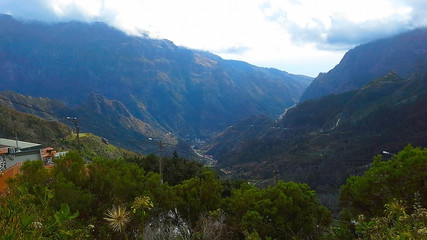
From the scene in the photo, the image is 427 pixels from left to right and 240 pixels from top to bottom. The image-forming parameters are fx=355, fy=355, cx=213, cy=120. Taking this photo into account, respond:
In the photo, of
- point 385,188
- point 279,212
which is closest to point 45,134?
point 279,212

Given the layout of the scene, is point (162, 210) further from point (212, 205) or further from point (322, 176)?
point (322, 176)

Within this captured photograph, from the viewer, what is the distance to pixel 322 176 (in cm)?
8219

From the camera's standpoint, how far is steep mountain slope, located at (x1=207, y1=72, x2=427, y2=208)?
85.7 meters

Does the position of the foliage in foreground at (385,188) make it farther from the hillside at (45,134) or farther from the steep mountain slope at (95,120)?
the steep mountain slope at (95,120)

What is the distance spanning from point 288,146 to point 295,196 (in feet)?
376

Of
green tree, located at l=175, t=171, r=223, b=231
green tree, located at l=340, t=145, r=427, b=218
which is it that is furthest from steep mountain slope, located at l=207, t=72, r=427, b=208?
green tree, located at l=175, t=171, r=223, b=231

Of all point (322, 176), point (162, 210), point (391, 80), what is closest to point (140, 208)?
point (162, 210)

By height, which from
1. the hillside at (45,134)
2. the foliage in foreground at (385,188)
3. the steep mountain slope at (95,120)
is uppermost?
the foliage in foreground at (385,188)

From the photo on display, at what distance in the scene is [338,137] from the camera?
116m

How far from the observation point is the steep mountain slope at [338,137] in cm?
8569

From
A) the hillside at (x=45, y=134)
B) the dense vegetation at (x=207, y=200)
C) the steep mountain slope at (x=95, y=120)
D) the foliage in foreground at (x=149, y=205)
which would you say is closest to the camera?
the foliage in foreground at (x=149, y=205)

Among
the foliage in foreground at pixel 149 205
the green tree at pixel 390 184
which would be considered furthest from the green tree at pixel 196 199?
the green tree at pixel 390 184

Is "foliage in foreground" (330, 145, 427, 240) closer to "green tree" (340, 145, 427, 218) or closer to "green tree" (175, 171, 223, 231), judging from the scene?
"green tree" (340, 145, 427, 218)

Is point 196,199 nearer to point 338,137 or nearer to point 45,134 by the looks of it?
point 45,134
